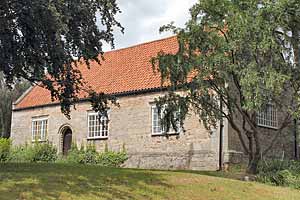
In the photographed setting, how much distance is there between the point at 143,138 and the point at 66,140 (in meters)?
7.87

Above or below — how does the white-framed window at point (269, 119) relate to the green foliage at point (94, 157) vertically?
above

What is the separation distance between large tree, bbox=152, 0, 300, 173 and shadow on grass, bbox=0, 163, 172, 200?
5081 mm

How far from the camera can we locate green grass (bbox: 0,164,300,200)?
12172mm

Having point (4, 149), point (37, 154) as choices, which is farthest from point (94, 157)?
point (4, 149)

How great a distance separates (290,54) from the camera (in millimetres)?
18938

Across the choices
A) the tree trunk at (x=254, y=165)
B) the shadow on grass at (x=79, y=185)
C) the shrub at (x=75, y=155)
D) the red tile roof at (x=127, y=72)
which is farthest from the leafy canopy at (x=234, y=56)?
the shrub at (x=75, y=155)

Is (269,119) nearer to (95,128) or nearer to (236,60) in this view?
(236,60)

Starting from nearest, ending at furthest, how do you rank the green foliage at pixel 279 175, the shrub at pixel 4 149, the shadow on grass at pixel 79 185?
the shadow on grass at pixel 79 185 → the green foliage at pixel 279 175 → the shrub at pixel 4 149

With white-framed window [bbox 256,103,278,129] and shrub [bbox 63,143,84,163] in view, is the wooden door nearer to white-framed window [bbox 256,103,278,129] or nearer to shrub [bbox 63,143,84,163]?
shrub [bbox 63,143,84,163]

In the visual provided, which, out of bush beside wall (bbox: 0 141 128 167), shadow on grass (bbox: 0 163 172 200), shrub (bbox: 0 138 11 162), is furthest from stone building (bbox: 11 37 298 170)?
shadow on grass (bbox: 0 163 172 200)

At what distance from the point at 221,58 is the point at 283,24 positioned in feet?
9.06

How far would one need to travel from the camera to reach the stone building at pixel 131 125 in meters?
25.6

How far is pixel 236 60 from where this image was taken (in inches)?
724

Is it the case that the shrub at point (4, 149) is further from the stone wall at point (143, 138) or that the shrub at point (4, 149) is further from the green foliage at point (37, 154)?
the stone wall at point (143, 138)
